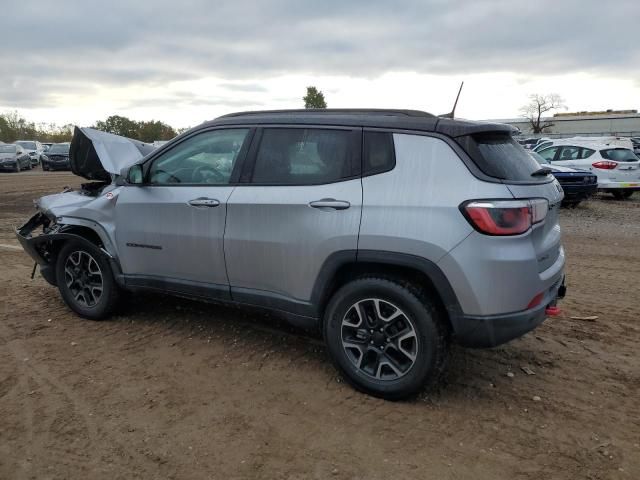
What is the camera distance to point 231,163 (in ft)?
13.4

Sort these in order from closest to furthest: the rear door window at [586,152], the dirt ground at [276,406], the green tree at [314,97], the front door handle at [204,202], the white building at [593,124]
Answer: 1. the dirt ground at [276,406]
2. the front door handle at [204,202]
3. the rear door window at [586,152]
4. the green tree at [314,97]
5. the white building at [593,124]

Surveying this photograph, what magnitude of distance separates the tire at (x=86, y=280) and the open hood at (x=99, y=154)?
78 centimetres

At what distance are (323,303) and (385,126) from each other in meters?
1.25

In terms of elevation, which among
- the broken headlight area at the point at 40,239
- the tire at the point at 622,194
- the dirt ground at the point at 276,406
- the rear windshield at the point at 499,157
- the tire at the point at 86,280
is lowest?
the dirt ground at the point at 276,406

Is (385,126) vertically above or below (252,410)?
above

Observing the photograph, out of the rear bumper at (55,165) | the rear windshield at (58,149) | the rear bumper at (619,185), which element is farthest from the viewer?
the rear windshield at (58,149)

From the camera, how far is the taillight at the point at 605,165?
49.6 ft

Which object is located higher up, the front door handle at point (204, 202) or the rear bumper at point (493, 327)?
the front door handle at point (204, 202)

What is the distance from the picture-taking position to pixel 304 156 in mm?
3771

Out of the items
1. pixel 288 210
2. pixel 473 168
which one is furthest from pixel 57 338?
pixel 473 168

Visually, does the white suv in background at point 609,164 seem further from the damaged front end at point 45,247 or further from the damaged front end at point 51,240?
the damaged front end at point 45,247

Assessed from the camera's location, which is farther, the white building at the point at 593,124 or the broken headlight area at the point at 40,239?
the white building at the point at 593,124

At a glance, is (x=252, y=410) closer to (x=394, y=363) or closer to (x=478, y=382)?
(x=394, y=363)

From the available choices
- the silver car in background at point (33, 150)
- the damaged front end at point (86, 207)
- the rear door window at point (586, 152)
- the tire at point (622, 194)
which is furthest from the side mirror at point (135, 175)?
the silver car in background at point (33, 150)
